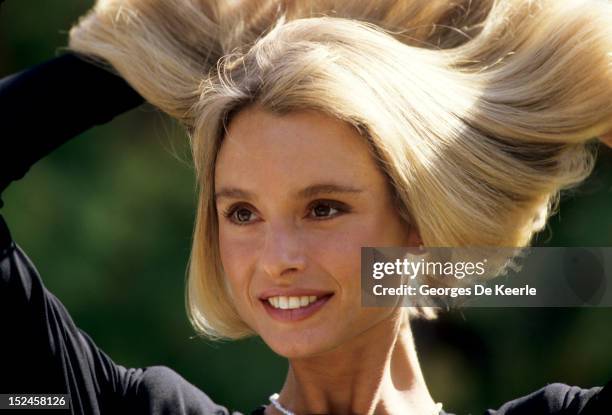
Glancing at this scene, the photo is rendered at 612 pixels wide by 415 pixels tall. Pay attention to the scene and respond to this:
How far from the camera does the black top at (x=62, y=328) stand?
2.12 m

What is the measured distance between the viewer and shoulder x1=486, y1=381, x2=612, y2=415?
2033 mm

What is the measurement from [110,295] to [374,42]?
2.49 meters

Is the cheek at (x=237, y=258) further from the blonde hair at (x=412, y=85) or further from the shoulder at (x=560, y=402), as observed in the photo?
the shoulder at (x=560, y=402)

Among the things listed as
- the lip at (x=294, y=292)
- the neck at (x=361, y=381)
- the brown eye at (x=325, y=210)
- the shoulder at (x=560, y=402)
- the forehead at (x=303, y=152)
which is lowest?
the shoulder at (x=560, y=402)

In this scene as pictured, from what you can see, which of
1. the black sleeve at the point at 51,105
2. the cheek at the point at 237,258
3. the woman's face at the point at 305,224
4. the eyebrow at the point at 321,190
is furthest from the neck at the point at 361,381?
the black sleeve at the point at 51,105

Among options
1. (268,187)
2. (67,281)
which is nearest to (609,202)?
(67,281)

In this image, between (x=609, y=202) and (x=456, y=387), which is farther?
(x=456, y=387)

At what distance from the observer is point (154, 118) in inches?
179

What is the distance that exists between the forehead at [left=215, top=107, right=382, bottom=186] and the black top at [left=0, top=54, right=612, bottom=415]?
1.53 ft

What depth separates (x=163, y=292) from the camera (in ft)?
14.1

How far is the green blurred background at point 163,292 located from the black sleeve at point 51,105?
1697 millimetres

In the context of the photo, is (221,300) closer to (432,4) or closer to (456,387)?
(432,4)

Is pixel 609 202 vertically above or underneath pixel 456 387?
above

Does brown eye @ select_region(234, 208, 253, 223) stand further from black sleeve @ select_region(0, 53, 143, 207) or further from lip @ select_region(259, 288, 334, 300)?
black sleeve @ select_region(0, 53, 143, 207)
